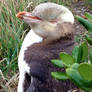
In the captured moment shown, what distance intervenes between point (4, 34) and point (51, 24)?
1.02m

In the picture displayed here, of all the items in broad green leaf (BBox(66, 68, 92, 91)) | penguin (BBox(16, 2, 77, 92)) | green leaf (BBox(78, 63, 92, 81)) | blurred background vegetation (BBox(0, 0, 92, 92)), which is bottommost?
blurred background vegetation (BBox(0, 0, 92, 92))

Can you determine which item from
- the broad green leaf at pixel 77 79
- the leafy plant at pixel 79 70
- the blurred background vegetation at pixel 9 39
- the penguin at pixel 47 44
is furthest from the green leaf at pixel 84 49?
the blurred background vegetation at pixel 9 39

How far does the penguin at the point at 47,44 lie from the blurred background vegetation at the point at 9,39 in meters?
0.51

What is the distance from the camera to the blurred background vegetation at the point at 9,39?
1955mm

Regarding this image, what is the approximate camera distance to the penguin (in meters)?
1.30

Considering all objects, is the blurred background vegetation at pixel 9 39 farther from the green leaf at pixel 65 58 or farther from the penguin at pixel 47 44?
the green leaf at pixel 65 58

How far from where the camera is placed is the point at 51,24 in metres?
1.29

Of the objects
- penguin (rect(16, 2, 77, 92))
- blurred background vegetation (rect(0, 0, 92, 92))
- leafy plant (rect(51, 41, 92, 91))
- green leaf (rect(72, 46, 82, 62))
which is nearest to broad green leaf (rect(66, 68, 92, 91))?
leafy plant (rect(51, 41, 92, 91))

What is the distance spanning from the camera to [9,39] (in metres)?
2.20

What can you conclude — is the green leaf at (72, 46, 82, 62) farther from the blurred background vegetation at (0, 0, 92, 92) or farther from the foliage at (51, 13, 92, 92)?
the blurred background vegetation at (0, 0, 92, 92)

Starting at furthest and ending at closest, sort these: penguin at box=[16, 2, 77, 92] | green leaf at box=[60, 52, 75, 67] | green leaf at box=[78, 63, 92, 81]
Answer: penguin at box=[16, 2, 77, 92] < green leaf at box=[60, 52, 75, 67] < green leaf at box=[78, 63, 92, 81]

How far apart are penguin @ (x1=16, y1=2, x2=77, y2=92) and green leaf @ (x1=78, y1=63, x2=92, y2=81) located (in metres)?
0.74

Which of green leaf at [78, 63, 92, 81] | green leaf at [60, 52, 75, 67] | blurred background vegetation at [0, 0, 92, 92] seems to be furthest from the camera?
blurred background vegetation at [0, 0, 92, 92]

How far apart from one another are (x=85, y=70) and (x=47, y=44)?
0.85 meters
